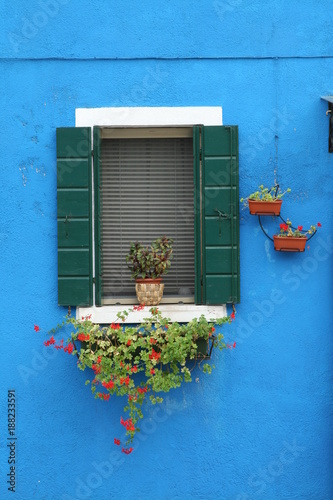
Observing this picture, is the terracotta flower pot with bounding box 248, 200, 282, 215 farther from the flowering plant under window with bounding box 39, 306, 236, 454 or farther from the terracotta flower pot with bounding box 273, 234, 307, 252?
the flowering plant under window with bounding box 39, 306, 236, 454

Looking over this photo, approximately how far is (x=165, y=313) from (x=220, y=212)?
833 mm

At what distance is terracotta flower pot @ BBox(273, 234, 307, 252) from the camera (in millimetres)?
5156

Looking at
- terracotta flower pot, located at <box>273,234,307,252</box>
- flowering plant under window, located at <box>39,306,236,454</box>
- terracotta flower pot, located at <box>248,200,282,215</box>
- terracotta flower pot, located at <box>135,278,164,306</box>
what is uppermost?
terracotta flower pot, located at <box>248,200,282,215</box>

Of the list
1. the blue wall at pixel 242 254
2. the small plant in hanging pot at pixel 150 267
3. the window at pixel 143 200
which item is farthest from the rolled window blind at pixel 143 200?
the blue wall at pixel 242 254

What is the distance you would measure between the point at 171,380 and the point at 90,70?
2.31 metres

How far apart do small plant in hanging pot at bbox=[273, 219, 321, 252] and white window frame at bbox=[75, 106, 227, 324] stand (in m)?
0.61

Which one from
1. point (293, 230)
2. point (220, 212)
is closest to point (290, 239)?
point (293, 230)

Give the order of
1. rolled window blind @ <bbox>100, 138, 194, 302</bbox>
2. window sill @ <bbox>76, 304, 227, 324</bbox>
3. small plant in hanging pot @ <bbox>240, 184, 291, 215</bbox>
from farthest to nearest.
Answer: rolled window blind @ <bbox>100, 138, 194, 302</bbox>, window sill @ <bbox>76, 304, 227, 324</bbox>, small plant in hanging pot @ <bbox>240, 184, 291, 215</bbox>

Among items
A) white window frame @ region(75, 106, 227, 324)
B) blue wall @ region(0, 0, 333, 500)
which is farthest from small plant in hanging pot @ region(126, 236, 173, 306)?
blue wall @ region(0, 0, 333, 500)

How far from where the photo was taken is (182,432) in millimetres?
5289

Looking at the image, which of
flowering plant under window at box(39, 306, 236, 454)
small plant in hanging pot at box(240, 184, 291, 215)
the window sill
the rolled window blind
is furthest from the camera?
the rolled window blind

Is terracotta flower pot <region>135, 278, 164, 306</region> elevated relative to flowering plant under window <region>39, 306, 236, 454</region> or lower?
elevated

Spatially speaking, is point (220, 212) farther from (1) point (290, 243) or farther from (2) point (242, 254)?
(1) point (290, 243)

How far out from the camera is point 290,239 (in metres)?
5.16
